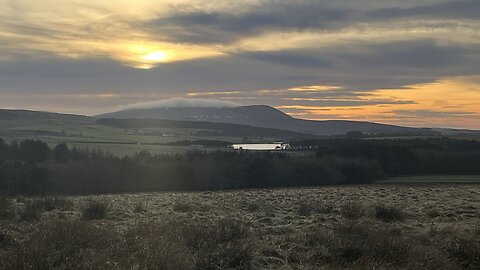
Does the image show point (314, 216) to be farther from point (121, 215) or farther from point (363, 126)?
point (363, 126)

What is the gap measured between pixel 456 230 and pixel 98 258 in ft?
36.7

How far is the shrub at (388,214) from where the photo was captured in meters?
18.9

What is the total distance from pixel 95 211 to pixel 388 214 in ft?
39.4

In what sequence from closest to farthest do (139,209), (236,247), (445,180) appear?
(236,247)
(139,209)
(445,180)

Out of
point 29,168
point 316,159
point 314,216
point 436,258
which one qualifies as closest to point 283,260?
point 436,258

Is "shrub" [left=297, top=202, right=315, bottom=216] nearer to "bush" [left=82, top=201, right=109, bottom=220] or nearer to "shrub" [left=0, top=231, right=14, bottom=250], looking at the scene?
"bush" [left=82, top=201, right=109, bottom=220]

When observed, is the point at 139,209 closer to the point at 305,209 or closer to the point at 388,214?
the point at 305,209

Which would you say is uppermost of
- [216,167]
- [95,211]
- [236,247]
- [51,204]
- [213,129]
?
[213,129]

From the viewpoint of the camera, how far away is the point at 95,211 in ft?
66.8

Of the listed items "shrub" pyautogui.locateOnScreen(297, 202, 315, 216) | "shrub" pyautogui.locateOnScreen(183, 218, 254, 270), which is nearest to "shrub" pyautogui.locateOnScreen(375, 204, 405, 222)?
"shrub" pyautogui.locateOnScreen(297, 202, 315, 216)

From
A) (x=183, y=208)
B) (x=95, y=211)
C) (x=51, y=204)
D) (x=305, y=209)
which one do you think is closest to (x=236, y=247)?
(x=305, y=209)

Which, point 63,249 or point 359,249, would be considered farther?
point 359,249

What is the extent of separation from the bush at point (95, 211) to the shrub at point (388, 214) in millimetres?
11289

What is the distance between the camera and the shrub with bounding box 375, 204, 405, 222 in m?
18.9
